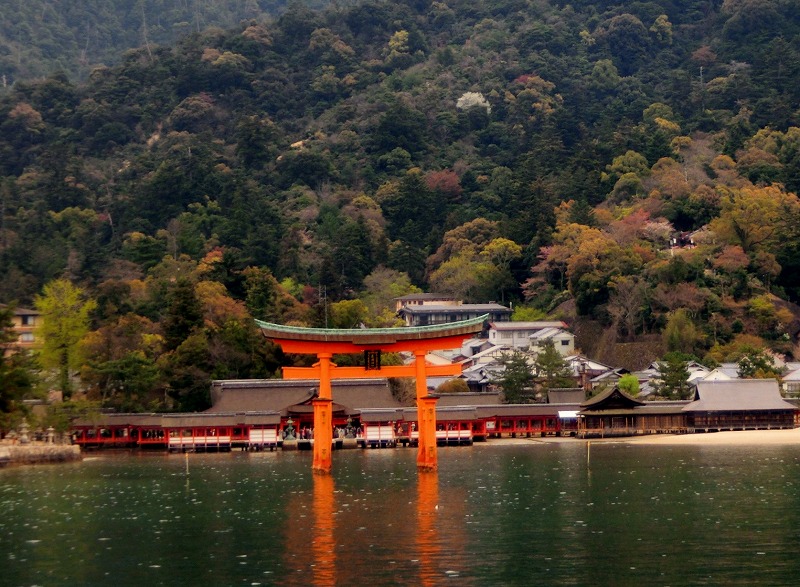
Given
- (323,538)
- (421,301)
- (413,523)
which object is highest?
(421,301)

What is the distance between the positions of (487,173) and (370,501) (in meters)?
82.6

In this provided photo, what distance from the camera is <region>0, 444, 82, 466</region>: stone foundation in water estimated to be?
182 ft

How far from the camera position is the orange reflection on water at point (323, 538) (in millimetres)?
26812

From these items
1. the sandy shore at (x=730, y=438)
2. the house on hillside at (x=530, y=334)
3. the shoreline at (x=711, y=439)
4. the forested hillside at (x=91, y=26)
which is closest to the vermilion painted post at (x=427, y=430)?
the shoreline at (x=711, y=439)

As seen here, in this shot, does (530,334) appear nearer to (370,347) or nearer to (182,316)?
(182,316)

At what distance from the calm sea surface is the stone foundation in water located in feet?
8.50

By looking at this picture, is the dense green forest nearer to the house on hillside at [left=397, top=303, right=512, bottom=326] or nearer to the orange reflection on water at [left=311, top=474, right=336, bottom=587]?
the house on hillside at [left=397, top=303, right=512, bottom=326]

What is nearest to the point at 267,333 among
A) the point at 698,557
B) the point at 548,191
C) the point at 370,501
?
the point at 370,501

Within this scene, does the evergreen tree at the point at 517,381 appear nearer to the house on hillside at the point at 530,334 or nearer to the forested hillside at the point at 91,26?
the house on hillside at the point at 530,334

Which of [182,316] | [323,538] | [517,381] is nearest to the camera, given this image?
[323,538]

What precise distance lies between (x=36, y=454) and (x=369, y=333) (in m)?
17.9

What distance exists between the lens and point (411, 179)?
4365 inches

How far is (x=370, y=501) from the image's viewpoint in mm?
39062

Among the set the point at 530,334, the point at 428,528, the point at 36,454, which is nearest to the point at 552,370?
the point at 530,334
